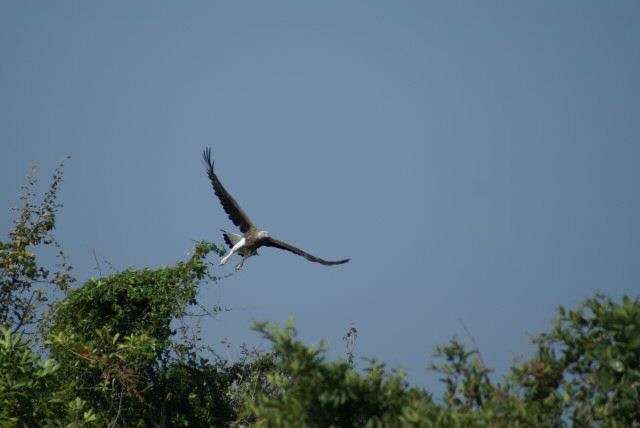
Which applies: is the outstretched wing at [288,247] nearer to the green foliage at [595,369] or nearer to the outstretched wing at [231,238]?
the outstretched wing at [231,238]

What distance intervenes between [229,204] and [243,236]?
63cm

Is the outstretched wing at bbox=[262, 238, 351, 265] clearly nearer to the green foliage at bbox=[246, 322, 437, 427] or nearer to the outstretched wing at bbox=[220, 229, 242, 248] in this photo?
the outstretched wing at bbox=[220, 229, 242, 248]

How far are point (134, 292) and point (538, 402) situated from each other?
6.43 metres

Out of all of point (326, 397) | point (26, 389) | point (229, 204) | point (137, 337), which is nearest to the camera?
point (326, 397)

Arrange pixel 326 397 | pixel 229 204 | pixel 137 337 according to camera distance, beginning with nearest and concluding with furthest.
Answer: pixel 326 397 < pixel 137 337 < pixel 229 204

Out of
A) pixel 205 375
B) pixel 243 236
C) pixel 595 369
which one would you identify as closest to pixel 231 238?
pixel 243 236

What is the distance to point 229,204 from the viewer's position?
55.0ft

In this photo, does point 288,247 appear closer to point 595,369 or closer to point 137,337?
point 137,337

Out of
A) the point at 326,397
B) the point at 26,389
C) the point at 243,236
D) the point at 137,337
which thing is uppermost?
the point at 243,236

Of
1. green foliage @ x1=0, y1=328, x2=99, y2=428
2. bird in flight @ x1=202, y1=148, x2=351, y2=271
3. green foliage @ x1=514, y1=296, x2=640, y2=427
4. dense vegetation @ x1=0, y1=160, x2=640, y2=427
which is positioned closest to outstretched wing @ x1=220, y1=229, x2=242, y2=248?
bird in flight @ x1=202, y1=148, x2=351, y2=271

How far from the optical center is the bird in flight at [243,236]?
16.3 m

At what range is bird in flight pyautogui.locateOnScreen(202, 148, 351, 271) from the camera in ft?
53.6

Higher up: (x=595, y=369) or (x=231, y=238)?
(x=231, y=238)

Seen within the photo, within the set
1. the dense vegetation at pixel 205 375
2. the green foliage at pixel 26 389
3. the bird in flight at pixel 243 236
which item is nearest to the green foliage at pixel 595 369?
the dense vegetation at pixel 205 375
